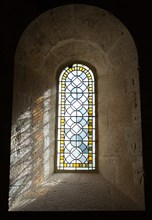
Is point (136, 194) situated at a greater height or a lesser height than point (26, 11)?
lesser

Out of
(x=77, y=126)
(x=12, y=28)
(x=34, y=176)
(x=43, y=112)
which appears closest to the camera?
(x=12, y=28)

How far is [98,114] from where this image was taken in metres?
3.07

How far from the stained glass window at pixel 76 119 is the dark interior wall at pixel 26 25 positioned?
105 cm

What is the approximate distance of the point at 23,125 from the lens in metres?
2.41

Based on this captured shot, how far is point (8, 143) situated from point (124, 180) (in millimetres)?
1092

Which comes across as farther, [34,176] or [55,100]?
[55,100]

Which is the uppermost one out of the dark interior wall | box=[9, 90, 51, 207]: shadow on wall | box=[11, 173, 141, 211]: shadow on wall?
the dark interior wall

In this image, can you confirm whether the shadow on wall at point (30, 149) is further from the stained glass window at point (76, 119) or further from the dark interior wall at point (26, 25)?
the stained glass window at point (76, 119)

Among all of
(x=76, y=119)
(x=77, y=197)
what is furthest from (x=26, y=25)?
(x=77, y=197)

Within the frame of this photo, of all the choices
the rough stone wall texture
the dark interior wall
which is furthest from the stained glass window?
the dark interior wall

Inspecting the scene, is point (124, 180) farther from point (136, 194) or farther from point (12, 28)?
point (12, 28)

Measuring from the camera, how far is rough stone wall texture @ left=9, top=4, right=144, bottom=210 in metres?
2.23

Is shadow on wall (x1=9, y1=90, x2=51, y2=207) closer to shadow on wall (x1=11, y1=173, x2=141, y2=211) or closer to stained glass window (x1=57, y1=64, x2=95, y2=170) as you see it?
shadow on wall (x1=11, y1=173, x2=141, y2=211)

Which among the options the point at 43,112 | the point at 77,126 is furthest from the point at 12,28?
the point at 77,126
